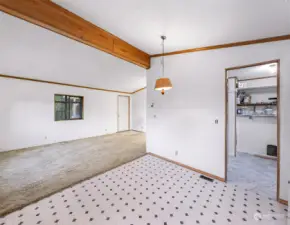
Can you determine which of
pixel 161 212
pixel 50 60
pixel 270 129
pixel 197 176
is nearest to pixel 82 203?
pixel 161 212

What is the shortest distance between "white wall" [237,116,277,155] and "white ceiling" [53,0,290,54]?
8.97ft

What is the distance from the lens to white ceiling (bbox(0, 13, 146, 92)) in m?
2.64

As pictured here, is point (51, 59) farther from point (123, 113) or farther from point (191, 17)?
point (123, 113)

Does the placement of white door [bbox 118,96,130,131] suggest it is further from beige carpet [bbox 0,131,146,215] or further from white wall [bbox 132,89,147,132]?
beige carpet [bbox 0,131,146,215]

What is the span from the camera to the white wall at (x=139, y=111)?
7.95 m

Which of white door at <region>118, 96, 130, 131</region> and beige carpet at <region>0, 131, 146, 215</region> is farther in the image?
white door at <region>118, 96, 130, 131</region>

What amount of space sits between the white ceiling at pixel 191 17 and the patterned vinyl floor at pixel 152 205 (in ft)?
8.45

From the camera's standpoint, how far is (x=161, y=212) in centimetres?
188

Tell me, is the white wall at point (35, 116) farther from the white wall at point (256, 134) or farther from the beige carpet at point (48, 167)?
the white wall at point (256, 134)

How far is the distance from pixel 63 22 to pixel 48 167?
10.1 feet

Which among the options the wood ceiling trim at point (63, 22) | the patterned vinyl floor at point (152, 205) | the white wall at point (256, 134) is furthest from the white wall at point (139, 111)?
the patterned vinyl floor at point (152, 205)

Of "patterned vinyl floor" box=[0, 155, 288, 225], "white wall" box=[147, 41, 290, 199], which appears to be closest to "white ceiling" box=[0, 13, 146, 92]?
"white wall" box=[147, 41, 290, 199]

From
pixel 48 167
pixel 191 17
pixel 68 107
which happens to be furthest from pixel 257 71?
pixel 68 107

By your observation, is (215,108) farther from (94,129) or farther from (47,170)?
(94,129)
